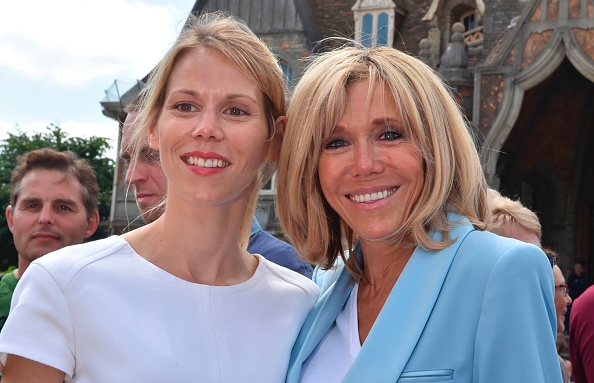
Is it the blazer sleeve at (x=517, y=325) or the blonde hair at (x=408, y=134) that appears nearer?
the blazer sleeve at (x=517, y=325)

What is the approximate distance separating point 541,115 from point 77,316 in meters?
14.1

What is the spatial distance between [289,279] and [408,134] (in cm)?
73

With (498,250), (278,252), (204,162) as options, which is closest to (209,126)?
(204,162)

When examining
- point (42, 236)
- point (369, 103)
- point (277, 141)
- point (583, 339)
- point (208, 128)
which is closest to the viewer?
point (208, 128)

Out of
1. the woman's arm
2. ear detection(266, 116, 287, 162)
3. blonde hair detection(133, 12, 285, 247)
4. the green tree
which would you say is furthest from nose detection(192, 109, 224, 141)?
the green tree

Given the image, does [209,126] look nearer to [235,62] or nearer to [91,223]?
[235,62]

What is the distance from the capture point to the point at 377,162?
8.88ft

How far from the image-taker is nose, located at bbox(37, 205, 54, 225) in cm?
445

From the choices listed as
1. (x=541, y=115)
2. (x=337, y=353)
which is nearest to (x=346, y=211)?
(x=337, y=353)

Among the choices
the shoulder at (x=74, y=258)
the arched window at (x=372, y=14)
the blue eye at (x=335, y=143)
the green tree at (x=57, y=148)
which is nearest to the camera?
the shoulder at (x=74, y=258)

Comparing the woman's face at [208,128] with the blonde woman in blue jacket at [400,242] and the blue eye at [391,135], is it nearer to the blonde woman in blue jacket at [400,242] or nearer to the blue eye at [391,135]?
the blonde woman in blue jacket at [400,242]

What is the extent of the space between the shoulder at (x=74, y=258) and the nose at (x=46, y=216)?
198 centimetres

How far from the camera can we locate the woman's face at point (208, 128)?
2.65 meters

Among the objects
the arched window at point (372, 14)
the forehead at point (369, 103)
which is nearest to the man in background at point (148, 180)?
the forehead at point (369, 103)
